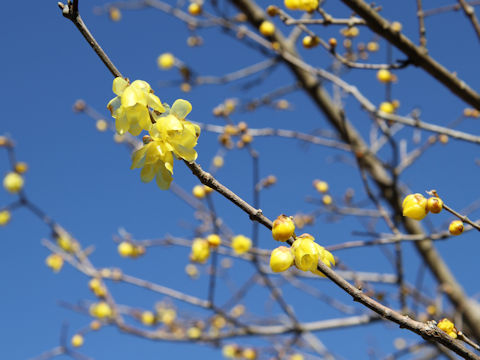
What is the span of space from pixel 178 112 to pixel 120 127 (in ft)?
0.48

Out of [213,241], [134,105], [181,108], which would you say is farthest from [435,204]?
[213,241]

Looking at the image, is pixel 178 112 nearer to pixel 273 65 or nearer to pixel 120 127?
pixel 120 127

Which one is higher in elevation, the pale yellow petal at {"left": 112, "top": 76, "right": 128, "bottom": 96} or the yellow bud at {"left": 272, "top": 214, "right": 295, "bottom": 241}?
the pale yellow petal at {"left": 112, "top": 76, "right": 128, "bottom": 96}

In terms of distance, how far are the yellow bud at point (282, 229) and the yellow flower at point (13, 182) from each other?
114 inches

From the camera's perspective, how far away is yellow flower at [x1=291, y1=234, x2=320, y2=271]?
1.05 meters

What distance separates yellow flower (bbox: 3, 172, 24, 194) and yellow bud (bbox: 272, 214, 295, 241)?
2897 millimetres

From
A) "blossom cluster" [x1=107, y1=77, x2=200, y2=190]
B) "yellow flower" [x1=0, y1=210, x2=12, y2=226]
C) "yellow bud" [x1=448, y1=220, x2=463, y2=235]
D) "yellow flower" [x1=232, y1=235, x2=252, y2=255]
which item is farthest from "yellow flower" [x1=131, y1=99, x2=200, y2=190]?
"yellow flower" [x1=0, y1=210, x2=12, y2=226]

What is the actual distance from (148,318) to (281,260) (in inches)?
138

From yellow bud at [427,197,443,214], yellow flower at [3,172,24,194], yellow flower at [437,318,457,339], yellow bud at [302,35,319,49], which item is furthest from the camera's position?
yellow flower at [3,172,24,194]

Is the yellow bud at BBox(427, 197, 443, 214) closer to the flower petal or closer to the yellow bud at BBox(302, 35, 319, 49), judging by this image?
the flower petal

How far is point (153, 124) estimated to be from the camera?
106 cm

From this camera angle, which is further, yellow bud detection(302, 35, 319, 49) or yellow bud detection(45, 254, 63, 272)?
yellow bud detection(45, 254, 63, 272)

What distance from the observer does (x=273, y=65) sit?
14.5 ft

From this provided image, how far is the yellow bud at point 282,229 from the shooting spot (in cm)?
102
